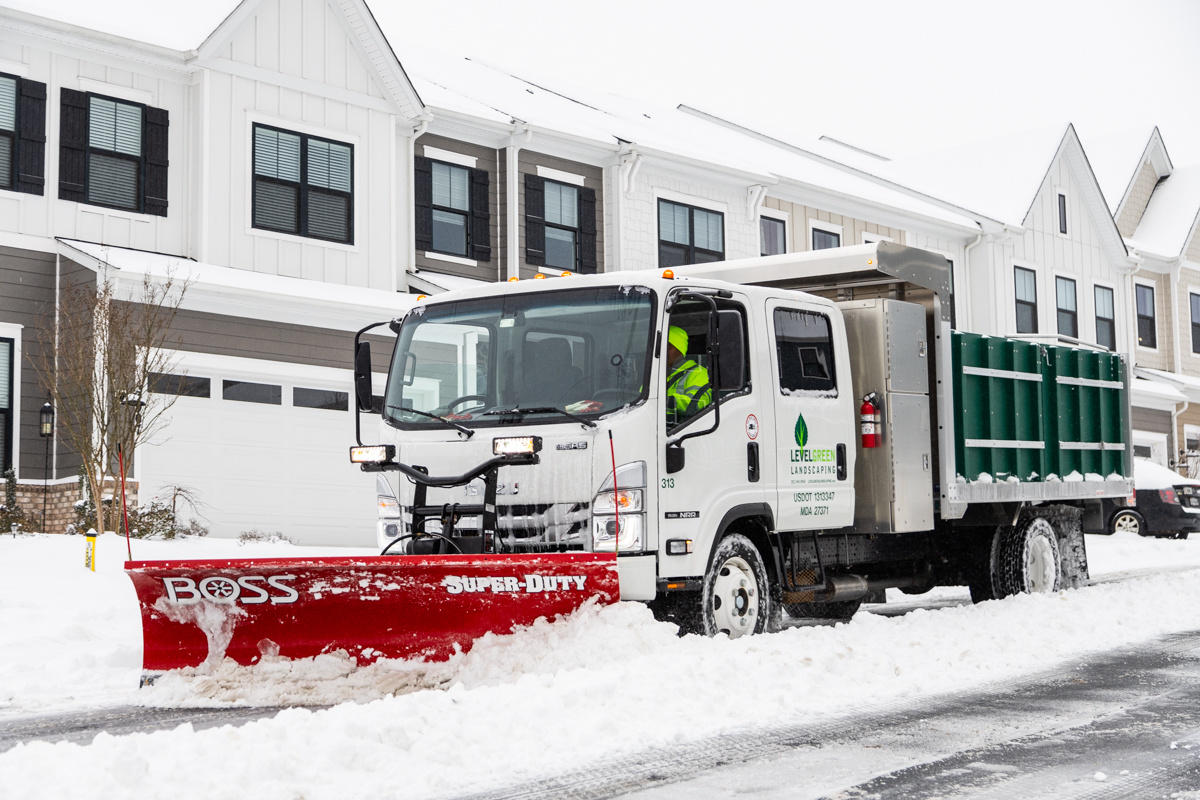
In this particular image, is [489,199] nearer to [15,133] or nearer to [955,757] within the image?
[15,133]

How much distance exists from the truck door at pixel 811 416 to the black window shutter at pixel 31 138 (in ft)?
38.0

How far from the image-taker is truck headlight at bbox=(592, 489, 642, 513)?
804cm

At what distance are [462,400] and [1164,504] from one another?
55.4ft

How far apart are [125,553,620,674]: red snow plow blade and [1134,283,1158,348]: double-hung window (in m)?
31.4

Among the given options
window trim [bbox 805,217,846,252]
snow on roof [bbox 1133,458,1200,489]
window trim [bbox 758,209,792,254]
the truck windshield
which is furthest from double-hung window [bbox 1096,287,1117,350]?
the truck windshield

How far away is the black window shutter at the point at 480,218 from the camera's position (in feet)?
71.7

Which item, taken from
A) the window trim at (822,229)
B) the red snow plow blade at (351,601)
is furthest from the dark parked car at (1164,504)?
the red snow plow blade at (351,601)

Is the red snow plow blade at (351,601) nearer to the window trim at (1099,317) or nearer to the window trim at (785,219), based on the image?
the window trim at (785,219)

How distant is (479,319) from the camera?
9.08 m

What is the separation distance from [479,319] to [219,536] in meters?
9.63

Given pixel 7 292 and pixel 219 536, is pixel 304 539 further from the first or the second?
pixel 7 292

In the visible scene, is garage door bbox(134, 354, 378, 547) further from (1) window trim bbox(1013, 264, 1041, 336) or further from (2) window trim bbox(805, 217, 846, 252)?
(1) window trim bbox(1013, 264, 1041, 336)

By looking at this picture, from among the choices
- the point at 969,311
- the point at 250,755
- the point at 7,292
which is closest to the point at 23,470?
the point at 7,292

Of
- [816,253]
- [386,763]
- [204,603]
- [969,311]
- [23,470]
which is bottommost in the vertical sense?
[386,763]
